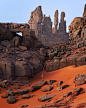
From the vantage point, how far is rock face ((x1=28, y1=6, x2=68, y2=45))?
60878mm

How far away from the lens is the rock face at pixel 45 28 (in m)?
60.9

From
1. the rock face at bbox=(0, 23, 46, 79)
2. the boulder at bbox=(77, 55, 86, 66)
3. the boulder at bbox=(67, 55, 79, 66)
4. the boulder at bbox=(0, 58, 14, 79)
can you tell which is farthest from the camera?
the boulder at bbox=(67, 55, 79, 66)

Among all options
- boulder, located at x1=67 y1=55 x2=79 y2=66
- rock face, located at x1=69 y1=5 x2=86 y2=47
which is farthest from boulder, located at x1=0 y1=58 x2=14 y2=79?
rock face, located at x1=69 y1=5 x2=86 y2=47

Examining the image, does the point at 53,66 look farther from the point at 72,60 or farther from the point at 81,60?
the point at 81,60

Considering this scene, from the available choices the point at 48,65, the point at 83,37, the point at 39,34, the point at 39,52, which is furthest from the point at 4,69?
the point at 39,34

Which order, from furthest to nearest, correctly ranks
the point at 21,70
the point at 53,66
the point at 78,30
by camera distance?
the point at 78,30 → the point at 53,66 → the point at 21,70

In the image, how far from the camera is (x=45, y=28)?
63656mm

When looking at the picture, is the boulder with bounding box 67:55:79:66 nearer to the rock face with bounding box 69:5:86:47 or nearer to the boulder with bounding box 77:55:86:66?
the boulder with bounding box 77:55:86:66

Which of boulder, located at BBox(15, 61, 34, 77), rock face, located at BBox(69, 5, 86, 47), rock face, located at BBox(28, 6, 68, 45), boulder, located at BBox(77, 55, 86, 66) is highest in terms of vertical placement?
rock face, located at BBox(28, 6, 68, 45)


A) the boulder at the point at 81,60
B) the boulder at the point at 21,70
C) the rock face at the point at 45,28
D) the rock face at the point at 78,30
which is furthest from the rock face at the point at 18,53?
the rock face at the point at 45,28

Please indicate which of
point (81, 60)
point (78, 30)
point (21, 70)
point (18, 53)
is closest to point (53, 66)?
point (81, 60)

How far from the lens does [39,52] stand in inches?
595

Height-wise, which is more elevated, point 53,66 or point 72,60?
point 72,60

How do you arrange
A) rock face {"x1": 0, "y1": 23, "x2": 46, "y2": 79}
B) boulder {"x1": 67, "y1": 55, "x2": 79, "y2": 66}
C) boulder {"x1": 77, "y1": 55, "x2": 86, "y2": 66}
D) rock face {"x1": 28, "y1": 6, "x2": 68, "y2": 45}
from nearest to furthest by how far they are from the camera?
1. rock face {"x1": 0, "y1": 23, "x2": 46, "y2": 79}
2. boulder {"x1": 77, "y1": 55, "x2": 86, "y2": 66}
3. boulder {"x1": 67, "y1": 55, "x2": 79, "y2": 66}
4. rock face {"x1": 28, "y1": 6, "x2": 68, "y2": 45}
